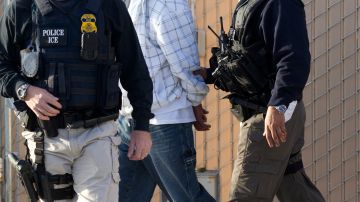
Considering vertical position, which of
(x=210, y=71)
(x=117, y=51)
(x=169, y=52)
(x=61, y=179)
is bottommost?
(x=61, y=179)

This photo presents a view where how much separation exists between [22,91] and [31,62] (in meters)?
Result: 0.14

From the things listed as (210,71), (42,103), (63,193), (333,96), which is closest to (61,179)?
(63,193)

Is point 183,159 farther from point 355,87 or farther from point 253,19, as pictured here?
point 355,87

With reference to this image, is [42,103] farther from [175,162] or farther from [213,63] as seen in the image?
[213,63]

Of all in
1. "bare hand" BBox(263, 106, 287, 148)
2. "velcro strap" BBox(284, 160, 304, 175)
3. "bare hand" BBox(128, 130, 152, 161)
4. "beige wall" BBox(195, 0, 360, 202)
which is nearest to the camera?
"bare hand" BBox(128, 130, 152, 161)

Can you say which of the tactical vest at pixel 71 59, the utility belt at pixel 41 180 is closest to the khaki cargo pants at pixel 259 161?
the tactical vest at pixel 71 59

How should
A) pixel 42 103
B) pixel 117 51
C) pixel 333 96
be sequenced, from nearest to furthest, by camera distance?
pixel 42 103 → pixel 117 51 → pixel 333 96

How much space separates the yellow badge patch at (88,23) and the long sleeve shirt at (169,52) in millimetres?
884

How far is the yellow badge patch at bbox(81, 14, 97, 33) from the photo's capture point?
12.3ft

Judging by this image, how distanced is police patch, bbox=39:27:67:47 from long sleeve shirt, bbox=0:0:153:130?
100 mm

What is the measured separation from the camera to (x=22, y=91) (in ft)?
12.2

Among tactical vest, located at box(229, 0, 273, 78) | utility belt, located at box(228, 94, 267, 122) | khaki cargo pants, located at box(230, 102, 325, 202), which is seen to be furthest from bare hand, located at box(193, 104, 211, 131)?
tactical vest, located at box(229, 0, 273, 78)

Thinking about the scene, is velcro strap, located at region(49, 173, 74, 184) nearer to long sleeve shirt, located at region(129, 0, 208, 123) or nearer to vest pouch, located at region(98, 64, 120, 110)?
vest pouch, located at region(98, 64, 120, 110)

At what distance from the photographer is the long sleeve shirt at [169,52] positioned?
15.2ft
